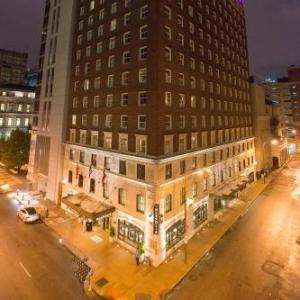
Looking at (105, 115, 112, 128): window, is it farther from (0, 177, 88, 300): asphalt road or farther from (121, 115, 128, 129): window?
(0, 177, 88, 300): asphalt road

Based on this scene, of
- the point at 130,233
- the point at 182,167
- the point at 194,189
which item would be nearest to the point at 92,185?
the point at 130,233

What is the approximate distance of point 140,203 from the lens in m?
24.0

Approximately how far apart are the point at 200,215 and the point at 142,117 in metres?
16.9

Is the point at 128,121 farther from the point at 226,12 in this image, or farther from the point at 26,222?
the point at 226,12

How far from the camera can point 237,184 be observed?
3938 centimetres

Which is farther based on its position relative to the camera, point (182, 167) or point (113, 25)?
point (113, 25)

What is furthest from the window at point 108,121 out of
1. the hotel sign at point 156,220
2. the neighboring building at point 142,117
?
the hotel sign at point 156,220

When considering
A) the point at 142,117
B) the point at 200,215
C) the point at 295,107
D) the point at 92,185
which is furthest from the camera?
the point at 295,107

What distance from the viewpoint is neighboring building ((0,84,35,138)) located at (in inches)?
2689

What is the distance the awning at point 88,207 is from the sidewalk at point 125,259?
3.43 meters

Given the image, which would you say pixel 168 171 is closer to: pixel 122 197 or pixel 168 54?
pixel 122 197

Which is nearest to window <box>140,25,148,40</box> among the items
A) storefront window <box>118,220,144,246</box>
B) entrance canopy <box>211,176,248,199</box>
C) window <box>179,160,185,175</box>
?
window <box>179,160,185,175</box>

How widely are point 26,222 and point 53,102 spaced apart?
22.1 metres

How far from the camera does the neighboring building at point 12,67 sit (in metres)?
135
